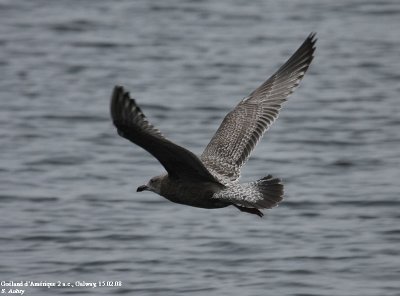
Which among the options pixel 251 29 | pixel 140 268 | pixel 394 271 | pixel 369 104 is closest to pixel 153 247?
pixel 140 268

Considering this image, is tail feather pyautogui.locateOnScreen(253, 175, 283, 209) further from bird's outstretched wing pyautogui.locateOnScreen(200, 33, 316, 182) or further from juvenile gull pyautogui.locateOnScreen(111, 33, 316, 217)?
bird's outstretched wing pyautogui.locateOnScreen(200, 33, 316, 182)

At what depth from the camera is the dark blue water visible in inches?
405

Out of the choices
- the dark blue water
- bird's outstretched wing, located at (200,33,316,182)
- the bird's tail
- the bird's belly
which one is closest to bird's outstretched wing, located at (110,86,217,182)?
the bird's belly

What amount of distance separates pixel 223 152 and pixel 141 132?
6.68ft

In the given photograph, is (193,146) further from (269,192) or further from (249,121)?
(269,192)

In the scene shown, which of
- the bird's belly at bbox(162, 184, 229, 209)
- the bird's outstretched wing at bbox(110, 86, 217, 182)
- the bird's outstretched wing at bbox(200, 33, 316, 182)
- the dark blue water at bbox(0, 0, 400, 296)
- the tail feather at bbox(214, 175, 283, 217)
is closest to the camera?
the bird's outstretched wing at bbox(110, 86, 217, 182)

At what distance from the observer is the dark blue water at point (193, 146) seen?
10281 millimetres

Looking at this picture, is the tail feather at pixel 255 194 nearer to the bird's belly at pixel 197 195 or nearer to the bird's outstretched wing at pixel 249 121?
the bird's belly at pixel 197 195

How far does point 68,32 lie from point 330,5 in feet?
15.2

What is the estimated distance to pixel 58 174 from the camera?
1328 cm

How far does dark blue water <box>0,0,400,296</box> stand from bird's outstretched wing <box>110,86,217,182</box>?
1726 mm

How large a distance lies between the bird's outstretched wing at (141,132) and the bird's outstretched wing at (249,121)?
0.93 m

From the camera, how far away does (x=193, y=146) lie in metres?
14.1

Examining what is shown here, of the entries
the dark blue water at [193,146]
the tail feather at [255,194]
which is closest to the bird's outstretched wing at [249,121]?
the tail feather at [255,194]
